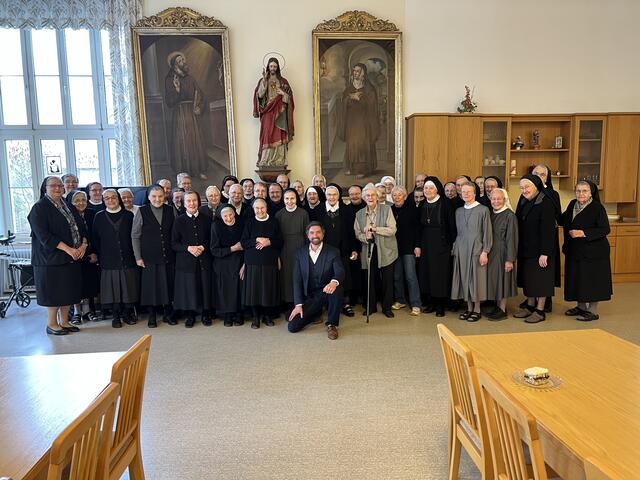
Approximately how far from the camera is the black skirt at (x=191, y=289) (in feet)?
16.6

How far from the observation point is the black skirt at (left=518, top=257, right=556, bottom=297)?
5.05 metres

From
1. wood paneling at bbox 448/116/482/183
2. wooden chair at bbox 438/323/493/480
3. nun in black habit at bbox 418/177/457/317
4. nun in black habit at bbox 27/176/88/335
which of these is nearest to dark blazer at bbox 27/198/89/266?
nun in black habit at bbox 27/176/88/335

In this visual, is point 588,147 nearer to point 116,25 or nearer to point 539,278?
point 539,278

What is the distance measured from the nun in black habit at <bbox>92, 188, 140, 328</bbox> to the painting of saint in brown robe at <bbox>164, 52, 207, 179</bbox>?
190 cm

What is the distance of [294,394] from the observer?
11.3 ft

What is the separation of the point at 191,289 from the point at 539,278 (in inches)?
148

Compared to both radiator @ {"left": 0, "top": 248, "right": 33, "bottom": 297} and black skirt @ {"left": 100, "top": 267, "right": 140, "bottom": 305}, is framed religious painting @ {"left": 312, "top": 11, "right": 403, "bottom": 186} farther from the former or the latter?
radiator @ {"left": 0, "top": 248, "right": 33, "bottom": 297}

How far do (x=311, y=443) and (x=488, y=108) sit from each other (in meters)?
6.16

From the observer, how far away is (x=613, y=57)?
7285 mm

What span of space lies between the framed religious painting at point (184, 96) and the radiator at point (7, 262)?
6.85ft

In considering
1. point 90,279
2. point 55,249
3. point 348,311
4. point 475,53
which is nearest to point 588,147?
point 475,53

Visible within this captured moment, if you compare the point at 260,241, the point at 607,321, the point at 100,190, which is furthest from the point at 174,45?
the point at 607,321

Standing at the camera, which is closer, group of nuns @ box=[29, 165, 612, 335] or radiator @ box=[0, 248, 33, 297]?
group of nuns @ box=[29, 165, 612, 335]

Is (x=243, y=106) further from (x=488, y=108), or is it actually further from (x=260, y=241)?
(x=488, y=108)
